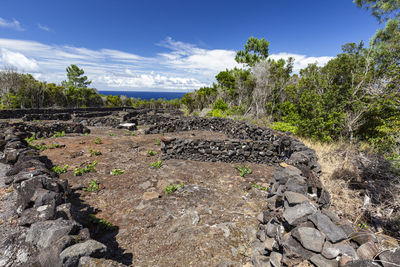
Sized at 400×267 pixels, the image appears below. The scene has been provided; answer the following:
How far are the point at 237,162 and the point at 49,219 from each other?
7.44 meters

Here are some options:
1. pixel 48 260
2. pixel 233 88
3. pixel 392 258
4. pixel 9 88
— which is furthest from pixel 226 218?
pixel 9 88

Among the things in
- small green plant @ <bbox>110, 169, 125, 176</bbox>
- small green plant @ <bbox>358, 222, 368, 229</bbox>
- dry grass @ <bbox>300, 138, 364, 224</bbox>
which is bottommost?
small green plant @ <bbox>110, 169, 125, 176</bbox>

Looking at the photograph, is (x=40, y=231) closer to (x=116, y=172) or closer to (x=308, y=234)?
(x=308, y=234)

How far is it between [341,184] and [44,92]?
5345 centimetres

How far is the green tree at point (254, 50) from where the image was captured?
35.5 metres

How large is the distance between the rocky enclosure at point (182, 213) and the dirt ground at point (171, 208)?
0.08 feet

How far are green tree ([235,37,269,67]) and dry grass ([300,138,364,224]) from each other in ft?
107

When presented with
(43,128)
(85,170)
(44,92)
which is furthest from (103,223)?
(44,92)

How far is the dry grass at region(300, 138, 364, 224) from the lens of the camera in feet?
13.2

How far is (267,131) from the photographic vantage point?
11.0 metres

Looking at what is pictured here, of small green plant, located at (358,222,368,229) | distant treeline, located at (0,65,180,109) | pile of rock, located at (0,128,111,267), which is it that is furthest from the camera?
distant treeline, located at (0,65,180,109)

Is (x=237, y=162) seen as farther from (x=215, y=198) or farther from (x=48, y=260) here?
(x=48, y=260)

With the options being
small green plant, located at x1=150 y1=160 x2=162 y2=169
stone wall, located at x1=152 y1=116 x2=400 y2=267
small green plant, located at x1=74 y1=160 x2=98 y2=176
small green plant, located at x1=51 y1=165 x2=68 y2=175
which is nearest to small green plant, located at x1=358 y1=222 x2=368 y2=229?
stone wall, located at x1=152 y1=116 x2=400 y2=267

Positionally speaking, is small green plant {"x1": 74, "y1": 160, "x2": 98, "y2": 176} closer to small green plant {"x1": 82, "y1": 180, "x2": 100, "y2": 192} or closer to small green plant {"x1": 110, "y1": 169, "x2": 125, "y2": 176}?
small green plant {"x1": 110, "y1": 169, "x2": 125, "y2": 176}
